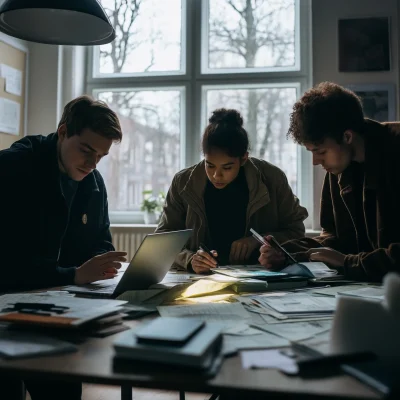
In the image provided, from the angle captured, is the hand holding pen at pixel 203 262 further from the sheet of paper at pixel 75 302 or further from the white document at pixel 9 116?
the white document at pixel 9 116

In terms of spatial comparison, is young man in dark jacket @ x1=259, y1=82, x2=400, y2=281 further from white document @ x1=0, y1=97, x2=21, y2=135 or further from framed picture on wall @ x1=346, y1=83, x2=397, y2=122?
white document @ x1=0, y1=97, x2=21, y2=135

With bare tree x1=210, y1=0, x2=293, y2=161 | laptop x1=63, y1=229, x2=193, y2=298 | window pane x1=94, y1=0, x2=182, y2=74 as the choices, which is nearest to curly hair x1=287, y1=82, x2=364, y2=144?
laptop x1=63, y1=229, x2=193, y2=298

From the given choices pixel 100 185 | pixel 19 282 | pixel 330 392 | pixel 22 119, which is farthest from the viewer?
pixel 22 119

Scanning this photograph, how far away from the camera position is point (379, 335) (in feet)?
2.26

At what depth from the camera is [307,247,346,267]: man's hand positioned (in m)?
1.54

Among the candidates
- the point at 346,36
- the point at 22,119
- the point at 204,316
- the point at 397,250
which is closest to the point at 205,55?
the point at 346,36

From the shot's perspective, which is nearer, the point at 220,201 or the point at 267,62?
the point at 220,201

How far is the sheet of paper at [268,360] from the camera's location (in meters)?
0.71

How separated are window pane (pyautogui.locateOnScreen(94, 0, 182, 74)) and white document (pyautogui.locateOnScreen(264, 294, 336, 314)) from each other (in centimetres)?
290

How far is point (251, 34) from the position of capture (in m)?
3.64

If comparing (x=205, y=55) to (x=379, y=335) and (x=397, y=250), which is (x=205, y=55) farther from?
(x=379, y=335)

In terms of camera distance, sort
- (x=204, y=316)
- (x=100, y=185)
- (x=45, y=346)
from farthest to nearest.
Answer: (x=100, y=185) < (x=204, y=316) < (x=45, y=346)

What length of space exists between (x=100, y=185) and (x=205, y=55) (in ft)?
6.85

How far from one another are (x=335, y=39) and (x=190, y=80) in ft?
3.67
